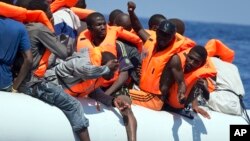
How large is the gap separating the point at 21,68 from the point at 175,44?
185cm

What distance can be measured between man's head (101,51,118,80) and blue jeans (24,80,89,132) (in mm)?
430

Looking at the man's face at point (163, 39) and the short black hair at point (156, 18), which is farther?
the short black hair at point (156, 18)

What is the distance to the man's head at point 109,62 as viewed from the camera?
7.82 metres

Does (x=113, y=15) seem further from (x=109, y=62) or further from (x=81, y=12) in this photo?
(x=109, y=62)

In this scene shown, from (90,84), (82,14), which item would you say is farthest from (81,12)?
(90,84)

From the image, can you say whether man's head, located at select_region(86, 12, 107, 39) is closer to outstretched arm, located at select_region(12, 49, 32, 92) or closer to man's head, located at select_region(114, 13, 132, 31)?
man's head, located at select_region(114, 13, 132, 31)

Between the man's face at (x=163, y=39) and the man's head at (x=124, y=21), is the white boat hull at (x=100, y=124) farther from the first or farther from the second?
the man's head at (x=124, y=21)

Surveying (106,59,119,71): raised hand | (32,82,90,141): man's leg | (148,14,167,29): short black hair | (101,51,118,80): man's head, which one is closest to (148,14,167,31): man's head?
(148,14,167,29): short black hair

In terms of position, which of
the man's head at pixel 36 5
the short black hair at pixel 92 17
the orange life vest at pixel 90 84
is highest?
the man's head at pixel 36 5

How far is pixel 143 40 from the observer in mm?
9258

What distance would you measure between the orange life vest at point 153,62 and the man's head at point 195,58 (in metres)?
0.16

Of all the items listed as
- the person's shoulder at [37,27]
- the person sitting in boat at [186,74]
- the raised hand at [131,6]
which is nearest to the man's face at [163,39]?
the person sitting in boat at [186,74]

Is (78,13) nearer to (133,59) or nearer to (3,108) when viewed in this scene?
(133,59)

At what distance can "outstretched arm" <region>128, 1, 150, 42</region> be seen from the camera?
9.07 meters
